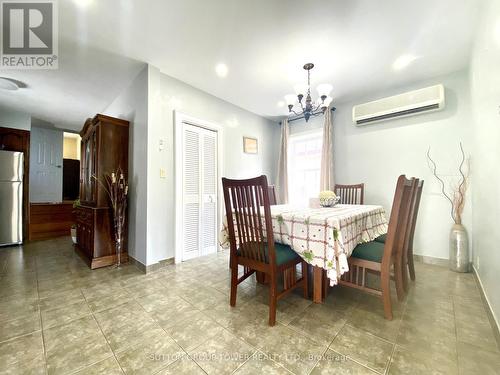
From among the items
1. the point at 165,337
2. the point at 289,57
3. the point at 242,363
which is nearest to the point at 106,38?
the point at 289,57

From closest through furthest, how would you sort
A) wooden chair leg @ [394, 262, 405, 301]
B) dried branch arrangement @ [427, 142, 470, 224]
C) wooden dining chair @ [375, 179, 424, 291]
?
wooden chair leg @ [394, 262, 405, 301] → wooden dining chair @ [375, 179, 424, 291] → dried branch arrangement @ [427, 142, 470, 224]

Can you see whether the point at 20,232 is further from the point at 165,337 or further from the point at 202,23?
the point at 202,23

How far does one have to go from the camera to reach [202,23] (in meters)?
1.92

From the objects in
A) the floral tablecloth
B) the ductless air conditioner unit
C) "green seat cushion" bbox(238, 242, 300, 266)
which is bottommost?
"green seat cushion" bbox(238, 242, 300, 266)

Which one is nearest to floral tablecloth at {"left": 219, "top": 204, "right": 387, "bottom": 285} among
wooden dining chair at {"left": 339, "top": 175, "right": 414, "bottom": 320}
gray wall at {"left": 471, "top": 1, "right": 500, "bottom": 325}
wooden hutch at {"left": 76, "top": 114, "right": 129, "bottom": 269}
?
wooden dining chair at {"left": 339, "top": 175, "right": 414, "bottom": 320}

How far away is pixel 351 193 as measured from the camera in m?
3.05

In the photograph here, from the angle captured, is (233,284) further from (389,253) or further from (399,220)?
(399,220)

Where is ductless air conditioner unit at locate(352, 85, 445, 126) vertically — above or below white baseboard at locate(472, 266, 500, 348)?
above

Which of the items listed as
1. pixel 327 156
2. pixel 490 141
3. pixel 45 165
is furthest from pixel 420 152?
pixel 45 165

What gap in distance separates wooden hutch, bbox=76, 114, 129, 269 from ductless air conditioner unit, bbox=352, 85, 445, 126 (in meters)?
3.52

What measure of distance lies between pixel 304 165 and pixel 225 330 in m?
3.36

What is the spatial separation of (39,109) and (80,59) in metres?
2.40

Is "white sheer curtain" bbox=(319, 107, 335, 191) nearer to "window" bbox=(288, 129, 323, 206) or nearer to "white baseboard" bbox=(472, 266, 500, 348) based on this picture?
"window" bbox=(288, 129, 323, 206)

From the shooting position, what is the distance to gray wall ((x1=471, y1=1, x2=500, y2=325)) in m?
1.39
